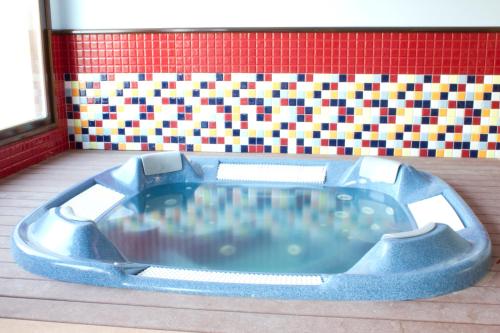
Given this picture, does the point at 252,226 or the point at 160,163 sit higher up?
the point at 160,163

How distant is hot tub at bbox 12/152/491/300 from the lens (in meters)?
1.75

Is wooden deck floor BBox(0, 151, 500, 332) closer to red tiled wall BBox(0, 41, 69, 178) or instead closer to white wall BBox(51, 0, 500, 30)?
red tiled wall BBox(0, 41, 69, 178)

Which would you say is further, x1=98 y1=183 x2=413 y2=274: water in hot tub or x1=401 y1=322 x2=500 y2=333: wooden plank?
x1=98 y1=183 x2=413 y2=274: water in hot tub

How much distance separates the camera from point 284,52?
145 inches

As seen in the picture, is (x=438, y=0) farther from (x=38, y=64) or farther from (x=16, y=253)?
(x=16, y=253)

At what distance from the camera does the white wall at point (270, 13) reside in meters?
3.55

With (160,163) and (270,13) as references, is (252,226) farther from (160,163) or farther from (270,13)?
(270,13)

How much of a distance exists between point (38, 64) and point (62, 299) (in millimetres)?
2386

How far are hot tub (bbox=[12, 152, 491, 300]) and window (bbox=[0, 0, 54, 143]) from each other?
2.51 feet

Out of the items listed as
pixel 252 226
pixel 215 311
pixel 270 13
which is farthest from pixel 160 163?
pixel 215 311

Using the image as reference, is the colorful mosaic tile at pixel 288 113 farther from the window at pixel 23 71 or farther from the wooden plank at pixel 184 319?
the wooden plank at pixel 184 319

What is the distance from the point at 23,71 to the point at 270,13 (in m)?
1.58

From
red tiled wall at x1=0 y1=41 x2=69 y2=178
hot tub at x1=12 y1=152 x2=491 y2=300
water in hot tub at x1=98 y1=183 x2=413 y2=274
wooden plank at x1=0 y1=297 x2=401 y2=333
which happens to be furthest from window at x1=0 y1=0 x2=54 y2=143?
wooden plank at x1=0 y1=297 x2=401 y2=333

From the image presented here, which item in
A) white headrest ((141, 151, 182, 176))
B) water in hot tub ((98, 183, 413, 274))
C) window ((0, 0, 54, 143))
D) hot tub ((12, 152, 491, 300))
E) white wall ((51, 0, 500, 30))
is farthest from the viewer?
white wall ((51, 0, 500, 30))
